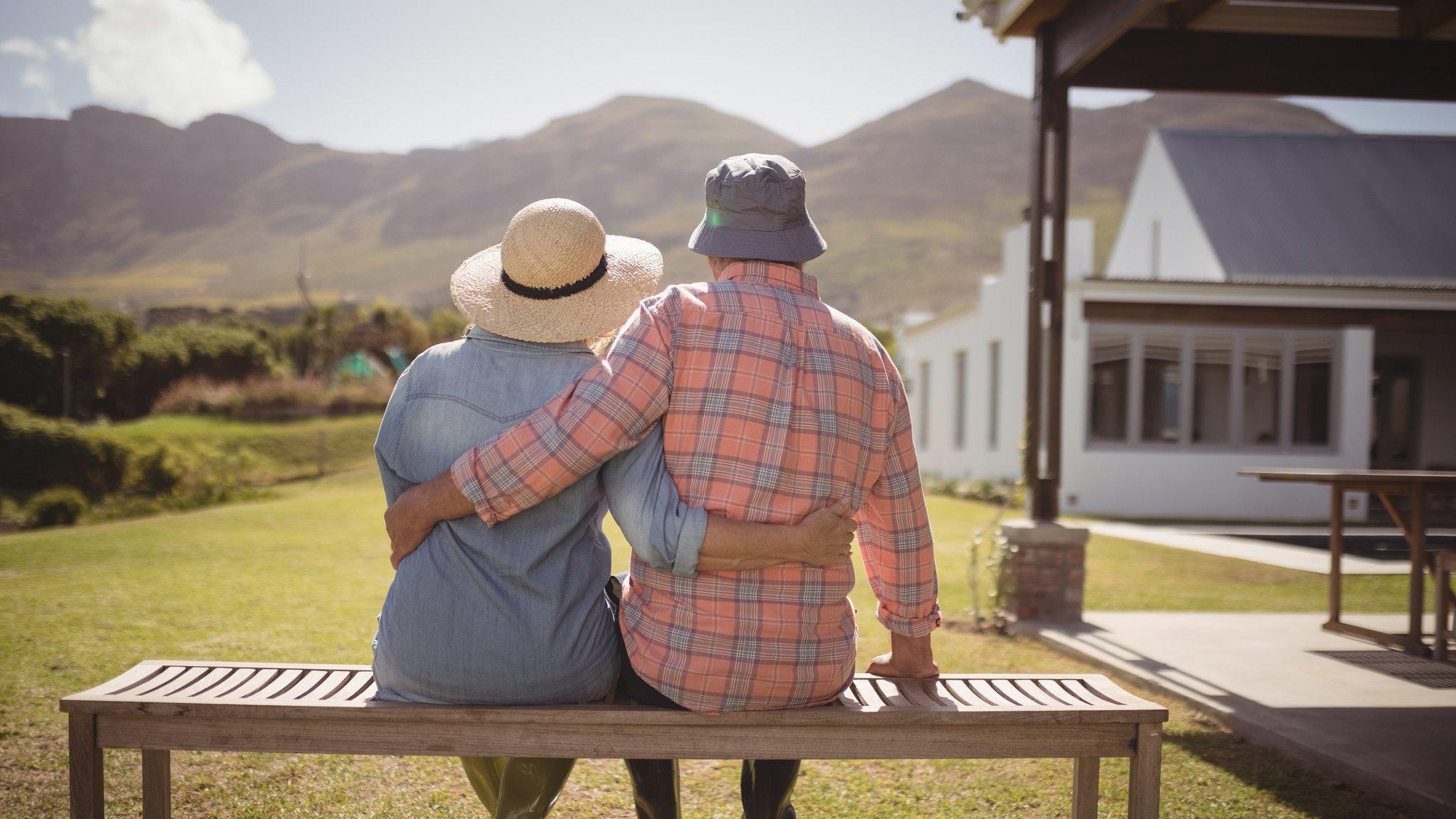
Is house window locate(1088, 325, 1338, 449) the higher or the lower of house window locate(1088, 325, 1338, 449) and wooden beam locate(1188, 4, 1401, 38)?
the lower

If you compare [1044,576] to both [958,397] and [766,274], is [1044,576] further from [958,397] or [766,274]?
[958,397]

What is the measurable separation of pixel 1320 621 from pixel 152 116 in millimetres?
99436

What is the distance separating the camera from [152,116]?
8475 centimetres

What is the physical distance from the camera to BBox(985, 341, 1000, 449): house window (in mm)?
18141

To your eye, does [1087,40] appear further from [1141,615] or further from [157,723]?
[157,723]

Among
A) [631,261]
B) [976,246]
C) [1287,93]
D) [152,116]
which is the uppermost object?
[152,116]

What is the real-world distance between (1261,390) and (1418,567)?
10.9 m

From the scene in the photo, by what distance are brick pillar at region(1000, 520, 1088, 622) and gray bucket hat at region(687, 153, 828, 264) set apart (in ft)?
13.6

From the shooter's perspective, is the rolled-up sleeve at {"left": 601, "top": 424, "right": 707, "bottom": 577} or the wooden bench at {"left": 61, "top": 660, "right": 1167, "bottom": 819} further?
the wooden bench at {"left": 61, "top": 660, "right": 1167, "bottom": 819}

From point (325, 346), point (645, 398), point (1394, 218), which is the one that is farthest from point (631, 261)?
point (325, 346)

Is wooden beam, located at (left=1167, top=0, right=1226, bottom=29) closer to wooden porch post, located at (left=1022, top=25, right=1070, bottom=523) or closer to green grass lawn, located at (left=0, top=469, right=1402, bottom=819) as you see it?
wooden porch post, located at (left=1022, top=25, right=1070, bottom=523)

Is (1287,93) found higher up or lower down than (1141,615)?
higher up

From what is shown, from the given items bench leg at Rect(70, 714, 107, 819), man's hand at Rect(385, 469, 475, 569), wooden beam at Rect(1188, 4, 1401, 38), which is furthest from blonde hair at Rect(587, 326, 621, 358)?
wooden beam at Rect(1188, 4, 1401, 38)

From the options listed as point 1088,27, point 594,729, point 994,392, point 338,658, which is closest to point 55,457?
point 338,658
